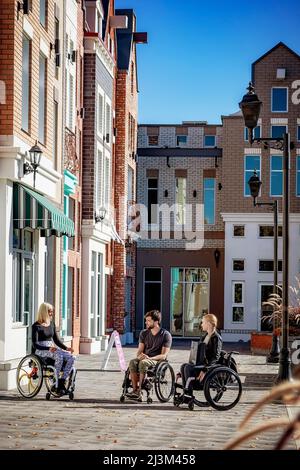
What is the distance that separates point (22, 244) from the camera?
17.2 m

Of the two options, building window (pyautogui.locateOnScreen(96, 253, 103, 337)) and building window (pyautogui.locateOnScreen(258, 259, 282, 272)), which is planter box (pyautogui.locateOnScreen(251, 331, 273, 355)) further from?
building window (pyautogui.locateOnScreen(258, 259, 282, 272))

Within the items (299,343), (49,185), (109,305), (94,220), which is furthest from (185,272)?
(49,185)

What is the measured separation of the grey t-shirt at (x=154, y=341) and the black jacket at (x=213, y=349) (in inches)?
41.0

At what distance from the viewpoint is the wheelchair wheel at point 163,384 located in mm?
13602

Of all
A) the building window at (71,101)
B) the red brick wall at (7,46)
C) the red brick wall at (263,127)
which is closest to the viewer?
the red brick wall at (7,46)

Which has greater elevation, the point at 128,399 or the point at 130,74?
the point at 130,74

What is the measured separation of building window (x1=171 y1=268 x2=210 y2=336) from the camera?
4066 cm

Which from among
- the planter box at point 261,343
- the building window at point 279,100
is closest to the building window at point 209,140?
the building window at point 279,100

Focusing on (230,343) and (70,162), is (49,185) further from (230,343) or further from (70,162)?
(230,343)

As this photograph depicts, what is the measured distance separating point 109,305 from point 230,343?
6.57 metres

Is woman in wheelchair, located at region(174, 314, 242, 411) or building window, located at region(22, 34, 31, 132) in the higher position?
building window, located at region(22, 34, 31, 132)

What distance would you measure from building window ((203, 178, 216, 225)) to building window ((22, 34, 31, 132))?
24281 millimetres

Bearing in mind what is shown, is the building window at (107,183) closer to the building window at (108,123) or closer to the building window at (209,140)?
the building window at (108,123)

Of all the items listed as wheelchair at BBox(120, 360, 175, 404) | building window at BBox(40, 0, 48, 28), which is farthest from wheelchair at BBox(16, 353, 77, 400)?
building window at BBox(40, 0, 48, 28)
